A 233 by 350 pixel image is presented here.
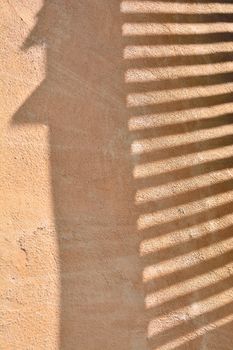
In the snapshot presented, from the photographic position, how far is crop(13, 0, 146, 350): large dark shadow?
2.44m

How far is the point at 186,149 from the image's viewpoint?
9.61ft

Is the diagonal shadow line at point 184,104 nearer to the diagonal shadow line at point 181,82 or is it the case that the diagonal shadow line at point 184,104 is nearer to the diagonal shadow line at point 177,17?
the diagonal shadow line at point 181,82

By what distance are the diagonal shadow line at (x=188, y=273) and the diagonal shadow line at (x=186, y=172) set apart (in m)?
0.42

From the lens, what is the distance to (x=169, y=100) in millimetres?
2916

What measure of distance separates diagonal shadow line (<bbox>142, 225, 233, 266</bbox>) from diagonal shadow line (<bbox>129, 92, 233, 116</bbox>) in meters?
0.64

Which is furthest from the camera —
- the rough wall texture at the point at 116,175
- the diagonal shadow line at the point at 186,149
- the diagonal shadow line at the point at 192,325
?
the diagonal shadow line at the point at 186,149

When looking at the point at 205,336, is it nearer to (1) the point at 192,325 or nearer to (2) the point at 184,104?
(1) the point at 192,325

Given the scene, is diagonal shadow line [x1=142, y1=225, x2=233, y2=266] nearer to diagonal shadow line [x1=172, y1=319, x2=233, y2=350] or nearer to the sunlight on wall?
the sunlight on wall

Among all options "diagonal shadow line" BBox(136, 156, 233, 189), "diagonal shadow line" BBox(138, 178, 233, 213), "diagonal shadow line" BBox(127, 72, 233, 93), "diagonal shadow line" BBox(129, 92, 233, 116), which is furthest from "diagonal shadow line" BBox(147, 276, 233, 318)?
"diagonal shadow line" BBox(127, 72, 233, 93)

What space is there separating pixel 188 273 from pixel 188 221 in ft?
0.82

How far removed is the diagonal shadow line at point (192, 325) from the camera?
105 inches

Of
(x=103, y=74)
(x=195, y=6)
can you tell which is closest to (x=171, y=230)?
(x=103, y=74)

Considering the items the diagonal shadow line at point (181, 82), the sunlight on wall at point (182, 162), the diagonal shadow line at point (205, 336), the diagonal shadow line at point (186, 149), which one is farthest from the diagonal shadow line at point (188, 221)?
the diagonal shadow line at point (181, 82)

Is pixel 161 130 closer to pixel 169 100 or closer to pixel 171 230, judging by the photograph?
pixel 169 100
